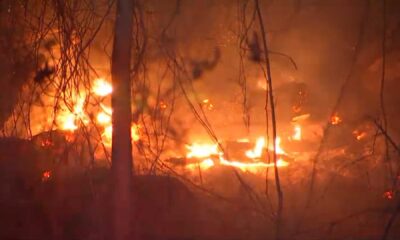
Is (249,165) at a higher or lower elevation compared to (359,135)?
lower

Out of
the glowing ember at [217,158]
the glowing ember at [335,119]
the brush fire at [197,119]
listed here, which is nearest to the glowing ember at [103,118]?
the brush fire at [197,119]

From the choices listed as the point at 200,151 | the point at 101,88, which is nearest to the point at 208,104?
the point at 200,151

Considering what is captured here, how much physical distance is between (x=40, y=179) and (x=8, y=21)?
1.88 meters

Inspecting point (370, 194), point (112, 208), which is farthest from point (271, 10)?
point (112, 208)

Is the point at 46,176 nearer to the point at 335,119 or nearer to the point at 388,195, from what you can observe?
the point at 388,195

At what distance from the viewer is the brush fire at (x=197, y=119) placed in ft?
16.1

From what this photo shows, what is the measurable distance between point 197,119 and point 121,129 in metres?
2.50

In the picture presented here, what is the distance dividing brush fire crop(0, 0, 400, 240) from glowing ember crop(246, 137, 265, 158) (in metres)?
0.03

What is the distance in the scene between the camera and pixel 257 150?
7691 mm

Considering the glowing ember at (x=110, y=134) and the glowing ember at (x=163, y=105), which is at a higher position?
the glowing ember at (x=163, y=105)

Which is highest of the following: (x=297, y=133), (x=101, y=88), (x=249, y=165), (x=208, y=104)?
(x=208, y=104)

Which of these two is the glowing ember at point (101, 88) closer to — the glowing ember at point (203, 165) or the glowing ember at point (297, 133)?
the glowing ember at point (203, 165)

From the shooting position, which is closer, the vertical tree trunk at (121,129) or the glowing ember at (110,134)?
the vertical tree trunk at (121,129)

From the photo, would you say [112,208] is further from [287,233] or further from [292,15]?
[292,15]
